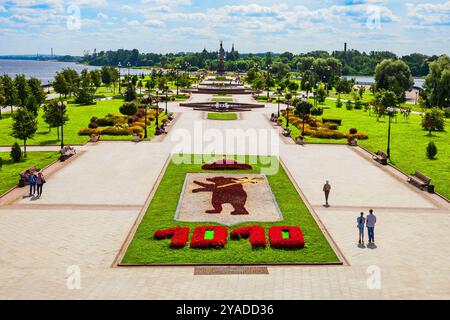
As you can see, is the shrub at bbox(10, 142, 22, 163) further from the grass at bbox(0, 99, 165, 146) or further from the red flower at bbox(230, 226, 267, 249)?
the red flower at bbox(230, 226, 267, 249)

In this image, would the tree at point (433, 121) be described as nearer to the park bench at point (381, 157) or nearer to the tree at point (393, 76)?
the park bench at point (381, 157)

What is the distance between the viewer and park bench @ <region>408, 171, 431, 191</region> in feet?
81.8

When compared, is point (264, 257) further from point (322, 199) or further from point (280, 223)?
point (322, 199)

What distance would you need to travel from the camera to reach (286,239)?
55.6ft

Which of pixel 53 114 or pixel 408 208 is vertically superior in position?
pixel 53 114

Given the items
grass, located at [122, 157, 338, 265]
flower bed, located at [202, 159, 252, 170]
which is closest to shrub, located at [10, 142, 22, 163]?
flower bed, located at [202, 159, 252, 170]

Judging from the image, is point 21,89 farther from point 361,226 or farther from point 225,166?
point 361,226

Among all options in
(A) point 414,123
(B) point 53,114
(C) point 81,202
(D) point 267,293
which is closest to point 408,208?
(D) point 267,293

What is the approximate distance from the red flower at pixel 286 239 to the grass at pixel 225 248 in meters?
0.30

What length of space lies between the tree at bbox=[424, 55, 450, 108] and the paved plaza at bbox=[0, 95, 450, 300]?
41.8 meters

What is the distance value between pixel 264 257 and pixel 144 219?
20.1 feet

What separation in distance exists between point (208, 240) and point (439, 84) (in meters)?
60.7

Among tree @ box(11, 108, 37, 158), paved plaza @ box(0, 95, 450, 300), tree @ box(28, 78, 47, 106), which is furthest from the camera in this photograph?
tree @ box(28, 78, 47, 106)
